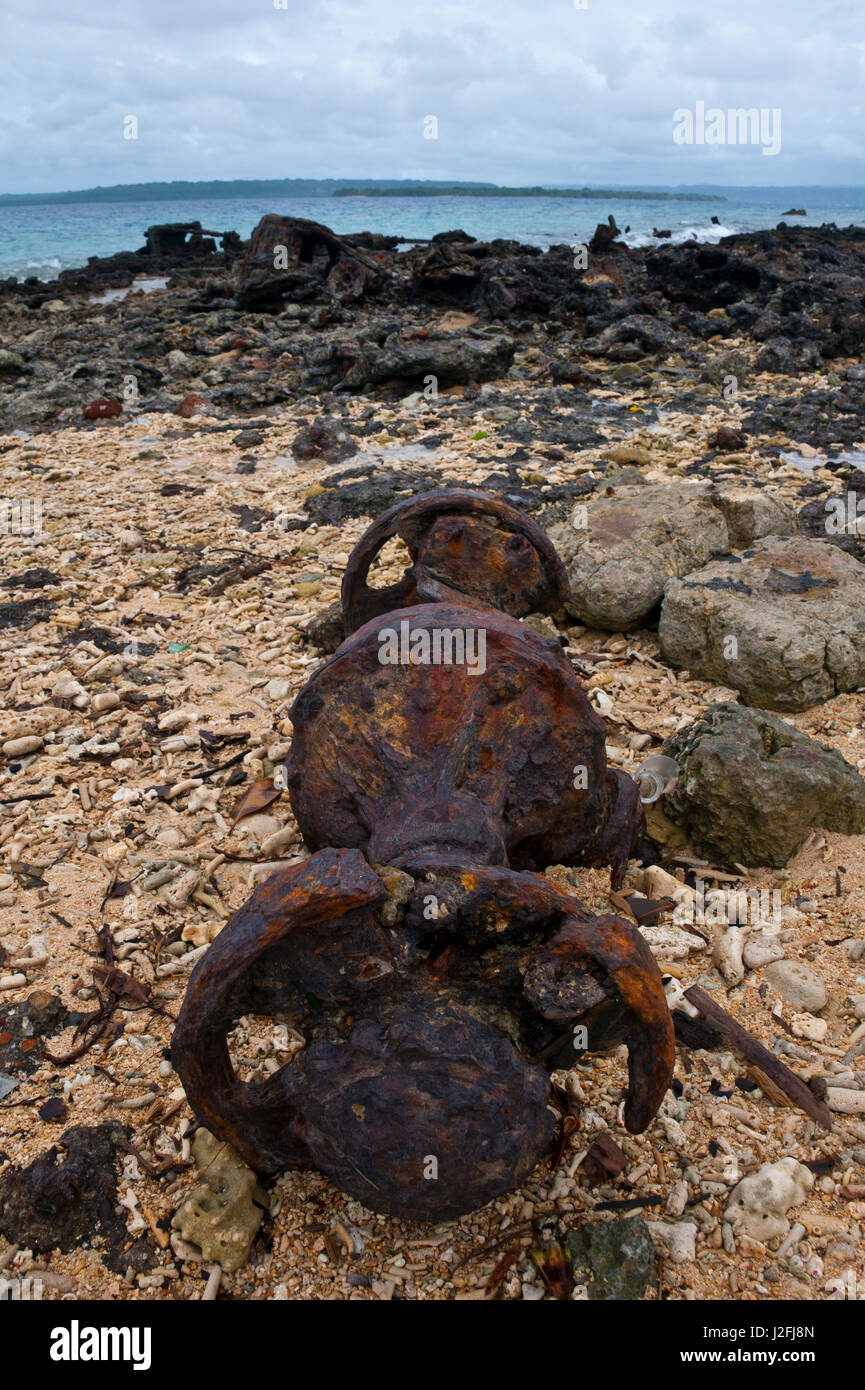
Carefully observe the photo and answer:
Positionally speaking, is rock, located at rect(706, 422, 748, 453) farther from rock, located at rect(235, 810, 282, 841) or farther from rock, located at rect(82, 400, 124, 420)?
rock, located at rect(82, 400, 124, 420)

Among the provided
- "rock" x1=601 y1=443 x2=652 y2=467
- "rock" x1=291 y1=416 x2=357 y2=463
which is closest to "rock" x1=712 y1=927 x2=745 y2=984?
"rock" x1=601 y1=443 x2=652 y2=467

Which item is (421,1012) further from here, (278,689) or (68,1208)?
(278,689)

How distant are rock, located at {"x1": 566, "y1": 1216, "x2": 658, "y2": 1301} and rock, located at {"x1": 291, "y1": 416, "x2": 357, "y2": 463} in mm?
7330

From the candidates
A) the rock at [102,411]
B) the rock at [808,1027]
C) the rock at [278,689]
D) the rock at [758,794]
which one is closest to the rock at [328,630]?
the rock at [278,689]

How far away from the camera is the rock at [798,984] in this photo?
8.63ft

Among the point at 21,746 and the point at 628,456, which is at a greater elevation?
the point at 628,456

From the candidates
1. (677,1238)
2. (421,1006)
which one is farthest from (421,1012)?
(677,1238)

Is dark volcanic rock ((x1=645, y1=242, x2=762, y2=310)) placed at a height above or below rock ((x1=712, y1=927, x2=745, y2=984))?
above

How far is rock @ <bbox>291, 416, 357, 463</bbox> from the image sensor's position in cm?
845

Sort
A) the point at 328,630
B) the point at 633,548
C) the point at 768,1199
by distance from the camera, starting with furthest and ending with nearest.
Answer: the point at 633,548 < the point at 328,630 < the point at 768,1199

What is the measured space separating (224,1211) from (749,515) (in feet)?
16.5

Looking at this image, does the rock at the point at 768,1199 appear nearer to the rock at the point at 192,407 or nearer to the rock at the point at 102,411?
the rock at the point at 192,407

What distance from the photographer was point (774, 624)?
428cm

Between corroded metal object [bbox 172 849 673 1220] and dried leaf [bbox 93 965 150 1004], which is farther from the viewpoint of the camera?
dried leaf [bbox 93 965 150 1004]
